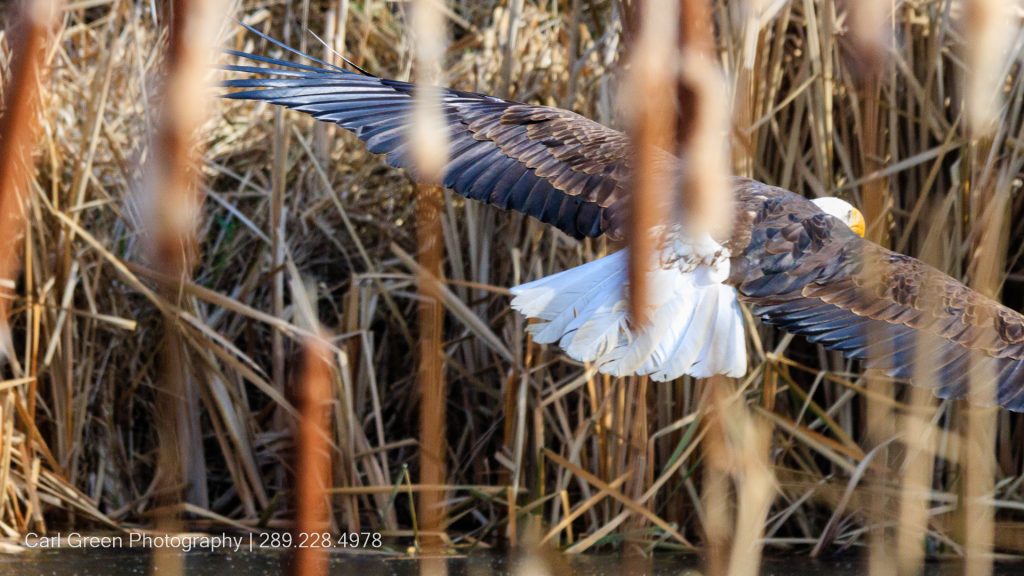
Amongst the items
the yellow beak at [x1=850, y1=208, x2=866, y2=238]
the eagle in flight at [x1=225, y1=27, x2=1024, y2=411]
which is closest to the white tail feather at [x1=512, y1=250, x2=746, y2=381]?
the eagle in flight at [x1=225, y1=27, x2=1024, y2=411]

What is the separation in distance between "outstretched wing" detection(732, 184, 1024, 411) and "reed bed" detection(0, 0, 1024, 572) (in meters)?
0.11

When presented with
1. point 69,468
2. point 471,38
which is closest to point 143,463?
point 69,468

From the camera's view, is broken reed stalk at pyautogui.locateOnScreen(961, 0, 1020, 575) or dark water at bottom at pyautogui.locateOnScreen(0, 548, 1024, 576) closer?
broken reed stalk at pyautogui.locateOnScreen(961, 0, 1020, 575)

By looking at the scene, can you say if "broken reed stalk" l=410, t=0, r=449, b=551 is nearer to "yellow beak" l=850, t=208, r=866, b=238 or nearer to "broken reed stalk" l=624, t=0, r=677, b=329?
"broken reed stalk" l=624, t=0, r=677, b=329

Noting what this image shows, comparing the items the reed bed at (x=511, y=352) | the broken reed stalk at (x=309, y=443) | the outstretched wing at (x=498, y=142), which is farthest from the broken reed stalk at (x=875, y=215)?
the broken reed stalk at (x=309, y=443)

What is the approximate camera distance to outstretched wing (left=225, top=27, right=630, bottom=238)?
2666mm

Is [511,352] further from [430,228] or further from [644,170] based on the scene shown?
[644,170]

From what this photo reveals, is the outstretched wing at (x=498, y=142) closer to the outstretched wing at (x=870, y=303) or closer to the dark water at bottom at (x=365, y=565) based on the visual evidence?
the outstretched wing at (x=870, y=303)

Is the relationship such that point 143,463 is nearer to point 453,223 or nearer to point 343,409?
point 343,409

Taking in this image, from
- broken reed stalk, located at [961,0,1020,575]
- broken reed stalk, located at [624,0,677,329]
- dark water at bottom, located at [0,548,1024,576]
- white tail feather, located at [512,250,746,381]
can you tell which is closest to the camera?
broken reed stalk, located at [624,0,677,329]

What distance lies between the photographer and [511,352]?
117 inches

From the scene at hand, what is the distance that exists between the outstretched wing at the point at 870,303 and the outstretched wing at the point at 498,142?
0.32 m

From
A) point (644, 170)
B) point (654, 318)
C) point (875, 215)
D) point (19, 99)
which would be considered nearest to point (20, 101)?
point (19, 99)

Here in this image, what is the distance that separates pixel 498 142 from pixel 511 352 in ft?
1.69
